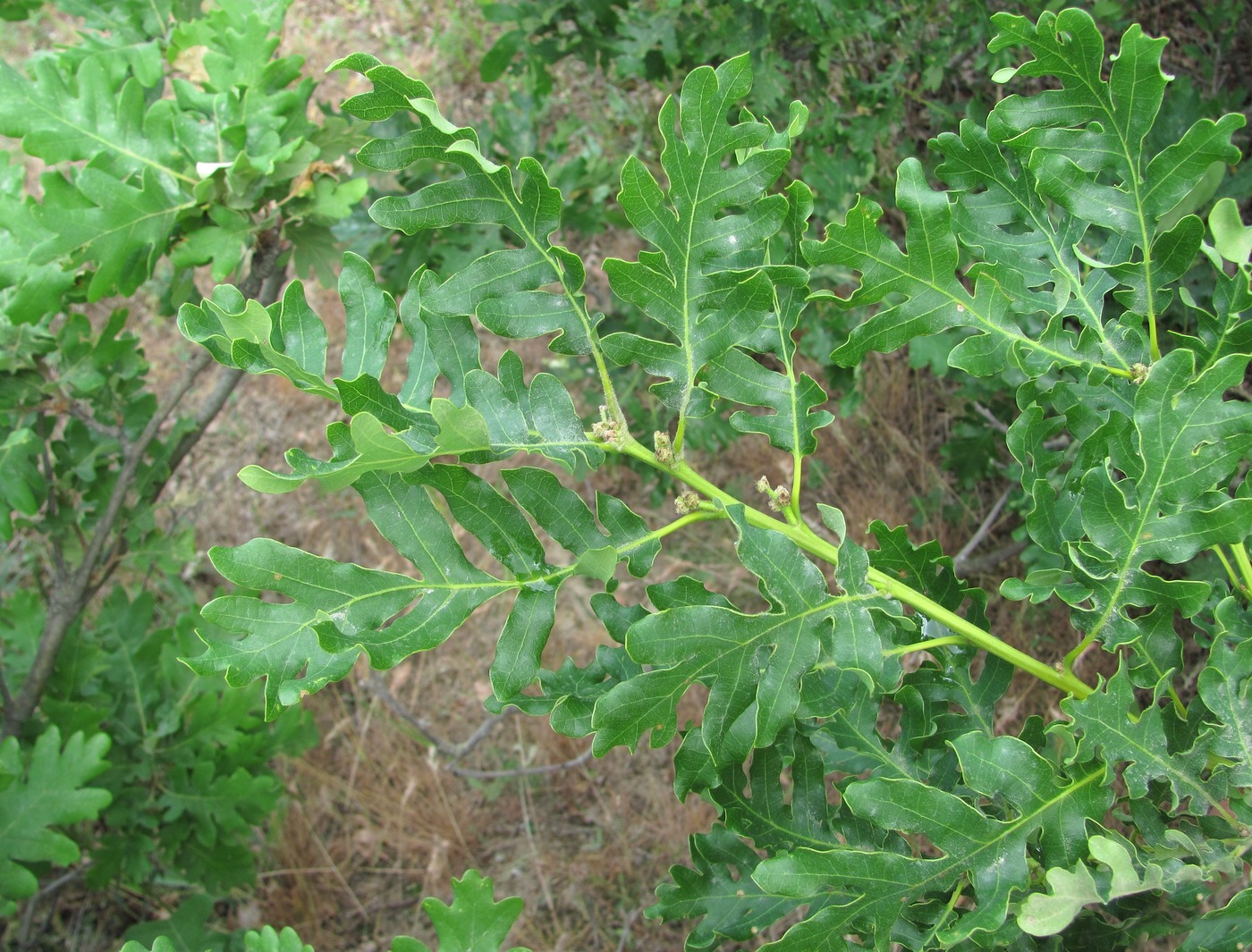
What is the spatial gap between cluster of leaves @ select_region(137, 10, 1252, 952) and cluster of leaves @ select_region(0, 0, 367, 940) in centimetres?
74

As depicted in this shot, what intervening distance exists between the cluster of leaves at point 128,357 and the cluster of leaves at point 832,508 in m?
0.74

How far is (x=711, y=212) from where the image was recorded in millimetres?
1048

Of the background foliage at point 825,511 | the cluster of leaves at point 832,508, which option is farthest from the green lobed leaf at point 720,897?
the cluster of leaves at point 832,508

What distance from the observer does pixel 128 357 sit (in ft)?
7.55

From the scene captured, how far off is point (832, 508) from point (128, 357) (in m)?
1.92

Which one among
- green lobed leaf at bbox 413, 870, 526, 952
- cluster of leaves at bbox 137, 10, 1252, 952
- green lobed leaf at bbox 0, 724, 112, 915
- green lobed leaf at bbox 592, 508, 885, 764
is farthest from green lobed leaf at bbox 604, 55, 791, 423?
green lobed leaf at bbox 0, 724, 112, 915

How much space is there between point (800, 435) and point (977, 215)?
1.17 feet

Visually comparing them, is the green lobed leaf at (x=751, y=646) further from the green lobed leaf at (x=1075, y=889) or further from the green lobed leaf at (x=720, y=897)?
the green lobed leaf at (x=720, y=897)

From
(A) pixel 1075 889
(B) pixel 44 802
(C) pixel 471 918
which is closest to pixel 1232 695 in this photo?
(A) pixel 1075 889

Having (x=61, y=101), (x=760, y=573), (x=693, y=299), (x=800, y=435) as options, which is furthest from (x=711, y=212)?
(x=61, y=101)

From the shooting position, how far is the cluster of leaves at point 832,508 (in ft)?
3.26

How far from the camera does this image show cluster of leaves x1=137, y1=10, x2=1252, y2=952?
99 centimetres

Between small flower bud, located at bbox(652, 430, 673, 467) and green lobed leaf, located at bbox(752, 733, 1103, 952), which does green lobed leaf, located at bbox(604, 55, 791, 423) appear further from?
green lobed leaf, located at bbox(752, 733, 1103, 952)

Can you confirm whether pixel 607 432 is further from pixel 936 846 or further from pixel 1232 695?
pixel 1232 695
